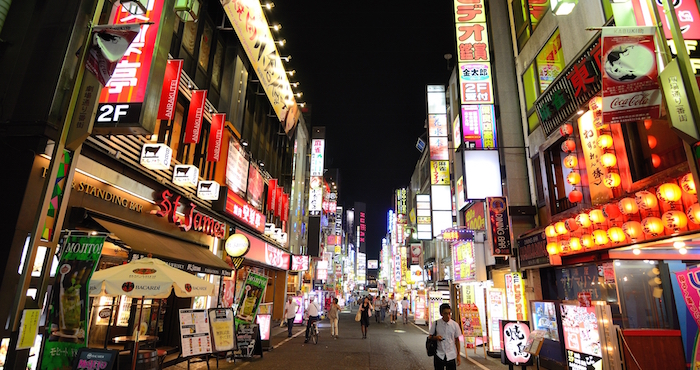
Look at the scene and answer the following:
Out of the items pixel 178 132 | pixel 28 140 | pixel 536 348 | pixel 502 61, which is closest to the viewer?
pixel 28 140

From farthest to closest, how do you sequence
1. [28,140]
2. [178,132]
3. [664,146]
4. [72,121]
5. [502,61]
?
[502,61] → [178,132] → [664,146] → [28,140] → [72,121]

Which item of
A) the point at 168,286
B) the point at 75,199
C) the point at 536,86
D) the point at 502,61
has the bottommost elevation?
the point at 168,286

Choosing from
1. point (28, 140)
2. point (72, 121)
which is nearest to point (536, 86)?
point (72, 121)

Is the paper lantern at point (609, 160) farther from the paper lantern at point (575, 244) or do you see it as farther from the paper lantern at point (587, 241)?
the paper lantern at point (575, 244)

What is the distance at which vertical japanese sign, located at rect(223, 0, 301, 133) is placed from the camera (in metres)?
16.0

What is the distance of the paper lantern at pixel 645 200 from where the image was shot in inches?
264

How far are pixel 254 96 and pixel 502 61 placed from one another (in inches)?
528

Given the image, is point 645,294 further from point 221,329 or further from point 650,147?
point 221,329

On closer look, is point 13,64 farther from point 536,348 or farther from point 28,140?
point 536,348

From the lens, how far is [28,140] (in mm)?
7121

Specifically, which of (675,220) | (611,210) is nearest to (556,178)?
(611,210)

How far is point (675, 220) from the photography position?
6.18 metres

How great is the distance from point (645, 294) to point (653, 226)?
10.9ft

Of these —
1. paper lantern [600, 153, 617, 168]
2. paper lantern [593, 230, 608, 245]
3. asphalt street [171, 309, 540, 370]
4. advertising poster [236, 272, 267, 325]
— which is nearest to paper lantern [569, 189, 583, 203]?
paper lantern [593, 230, 608, 245]
